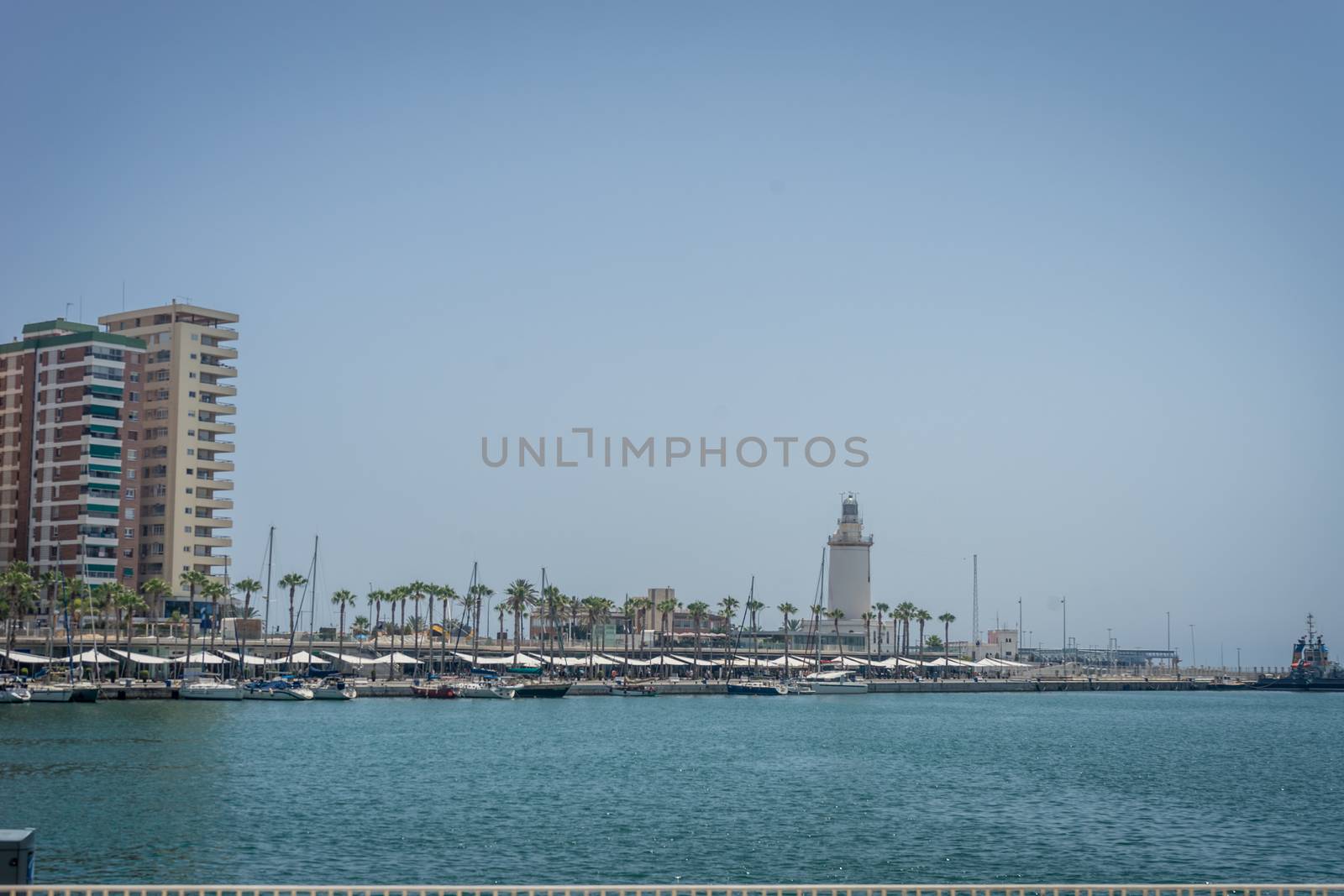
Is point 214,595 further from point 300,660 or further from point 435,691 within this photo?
point 435,691

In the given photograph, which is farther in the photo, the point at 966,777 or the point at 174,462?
the point at 174,462

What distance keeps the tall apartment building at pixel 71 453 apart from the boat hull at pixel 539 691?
145ft

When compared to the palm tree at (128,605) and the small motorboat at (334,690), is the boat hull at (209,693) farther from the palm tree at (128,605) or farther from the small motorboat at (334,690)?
the palm tree at (128,605)

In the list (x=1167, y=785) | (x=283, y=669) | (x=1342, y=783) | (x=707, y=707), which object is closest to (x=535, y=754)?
(x=1167, y=785)

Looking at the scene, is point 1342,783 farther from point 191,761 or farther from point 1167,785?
point 191,761

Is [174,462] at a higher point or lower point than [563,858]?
higher

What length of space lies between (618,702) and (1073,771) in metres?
80.1

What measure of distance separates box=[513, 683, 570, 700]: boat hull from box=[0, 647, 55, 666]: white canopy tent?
148 ft

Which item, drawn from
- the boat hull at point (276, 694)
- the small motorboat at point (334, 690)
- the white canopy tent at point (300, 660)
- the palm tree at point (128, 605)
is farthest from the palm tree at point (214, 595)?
the boat hull at point (276, 694)

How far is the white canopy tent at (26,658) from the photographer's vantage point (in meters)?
130

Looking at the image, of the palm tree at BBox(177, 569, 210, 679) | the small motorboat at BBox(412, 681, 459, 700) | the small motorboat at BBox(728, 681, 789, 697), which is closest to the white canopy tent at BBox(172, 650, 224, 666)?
the palm tree at BBox(177, 569, 210, 679)

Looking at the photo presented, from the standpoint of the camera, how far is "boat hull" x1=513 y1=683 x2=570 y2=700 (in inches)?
5822

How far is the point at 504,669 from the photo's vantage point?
566 feet

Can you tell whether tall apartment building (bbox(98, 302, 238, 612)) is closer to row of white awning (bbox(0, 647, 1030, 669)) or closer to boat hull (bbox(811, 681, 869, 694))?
row of white awning (bbox(0, 647, 1030, 669))
